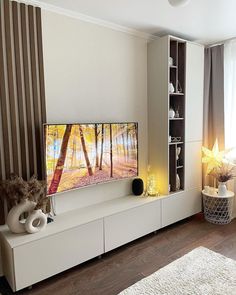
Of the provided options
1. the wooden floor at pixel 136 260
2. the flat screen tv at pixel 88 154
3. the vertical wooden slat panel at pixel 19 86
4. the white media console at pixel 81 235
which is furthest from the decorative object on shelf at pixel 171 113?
the vertical wooden slat panel at pixel 19 86

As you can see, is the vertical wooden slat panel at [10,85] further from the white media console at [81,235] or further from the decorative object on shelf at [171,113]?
the decorative object on shelf at [171,113]

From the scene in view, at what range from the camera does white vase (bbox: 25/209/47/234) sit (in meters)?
2.07

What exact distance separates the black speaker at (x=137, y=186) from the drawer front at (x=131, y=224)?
0.26m

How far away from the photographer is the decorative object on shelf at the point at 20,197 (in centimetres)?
205

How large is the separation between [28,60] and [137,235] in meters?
2.13

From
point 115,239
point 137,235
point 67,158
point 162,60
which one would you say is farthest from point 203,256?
point 162,60

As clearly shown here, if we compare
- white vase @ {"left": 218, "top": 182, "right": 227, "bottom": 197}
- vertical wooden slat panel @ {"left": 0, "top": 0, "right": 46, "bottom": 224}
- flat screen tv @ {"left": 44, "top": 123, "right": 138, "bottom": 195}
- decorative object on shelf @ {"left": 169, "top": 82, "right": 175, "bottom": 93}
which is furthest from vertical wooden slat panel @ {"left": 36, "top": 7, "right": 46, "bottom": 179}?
white vase @ {"left": 218, "top": 182, "right": 227, "bottom": 197}

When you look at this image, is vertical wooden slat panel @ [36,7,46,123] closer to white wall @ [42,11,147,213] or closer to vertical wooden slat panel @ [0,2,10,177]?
white wall @ [42,11,147,213]

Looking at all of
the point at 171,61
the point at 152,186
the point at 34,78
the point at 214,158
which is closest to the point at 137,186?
the point at 152,186

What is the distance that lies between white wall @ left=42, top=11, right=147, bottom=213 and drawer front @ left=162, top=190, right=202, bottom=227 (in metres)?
0.50

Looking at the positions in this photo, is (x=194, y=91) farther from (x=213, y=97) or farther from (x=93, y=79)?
(x=93, y=79)

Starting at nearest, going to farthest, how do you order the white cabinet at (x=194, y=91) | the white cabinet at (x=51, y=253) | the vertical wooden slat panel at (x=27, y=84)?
the white cabinet at (x=51, y=253) < the vertical wooden slat panel at (x=27, y=84) < the white cabinet at (x=194, y=91)

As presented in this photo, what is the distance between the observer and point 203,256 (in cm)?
245

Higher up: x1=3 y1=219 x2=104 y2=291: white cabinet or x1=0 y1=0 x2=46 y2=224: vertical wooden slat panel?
x1=0 y1=0 x2=46 y2=224: vertical wooden slat panel
